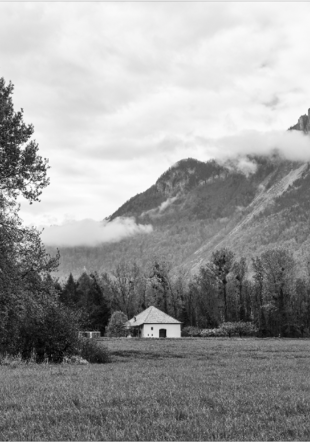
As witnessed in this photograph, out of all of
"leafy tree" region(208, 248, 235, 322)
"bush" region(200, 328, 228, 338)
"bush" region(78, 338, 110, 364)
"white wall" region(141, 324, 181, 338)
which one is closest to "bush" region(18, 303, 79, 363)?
"bush" region(78, 338, 110, 364)

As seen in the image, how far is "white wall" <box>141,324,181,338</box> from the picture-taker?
104 meters

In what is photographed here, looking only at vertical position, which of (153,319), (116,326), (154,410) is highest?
(154,410)

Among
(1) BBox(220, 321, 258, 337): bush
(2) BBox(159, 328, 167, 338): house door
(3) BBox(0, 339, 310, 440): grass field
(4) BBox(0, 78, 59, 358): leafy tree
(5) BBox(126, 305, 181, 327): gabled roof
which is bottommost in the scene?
(2) BBox(159, 328, 167, 338): house door

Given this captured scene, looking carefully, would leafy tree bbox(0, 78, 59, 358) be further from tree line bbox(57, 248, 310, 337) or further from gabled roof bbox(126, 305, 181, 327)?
gabled roof bbox(126, 305, 181, 327)

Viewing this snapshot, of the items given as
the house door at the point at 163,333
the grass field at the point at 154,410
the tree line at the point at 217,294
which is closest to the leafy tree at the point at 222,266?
the tree line at the point at 217,294

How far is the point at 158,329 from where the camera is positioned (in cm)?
10406

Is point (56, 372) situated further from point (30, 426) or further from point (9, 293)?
point (30, 426)

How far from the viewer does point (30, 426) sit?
9.18 metres

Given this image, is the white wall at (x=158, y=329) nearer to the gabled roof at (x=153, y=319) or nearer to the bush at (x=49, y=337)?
the gabled roof at (x=153, y=319)

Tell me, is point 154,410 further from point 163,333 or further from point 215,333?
point 163,333

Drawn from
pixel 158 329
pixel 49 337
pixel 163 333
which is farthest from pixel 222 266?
pixel 49 337

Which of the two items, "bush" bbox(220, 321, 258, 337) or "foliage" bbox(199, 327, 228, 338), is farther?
"bush" bbox(220, 321, 258, 337)

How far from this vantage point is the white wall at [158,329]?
104 metres

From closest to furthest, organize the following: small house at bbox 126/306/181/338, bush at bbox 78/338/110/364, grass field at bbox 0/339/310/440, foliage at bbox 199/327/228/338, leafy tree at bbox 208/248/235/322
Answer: grass field at bbox 0/339/310/440 < bush at bbox 78/338/110/364 < foliage at bbox 199/327/228/338 < leafy tree at bbox 208/248/235/322 < small house at bbox 126/306/181/338
